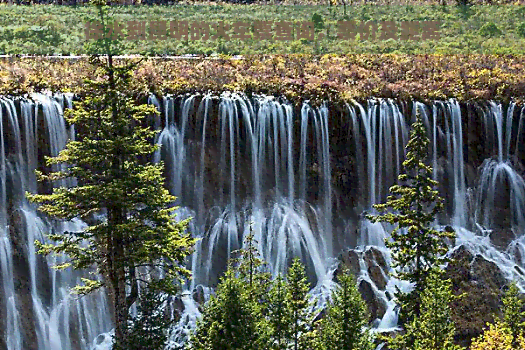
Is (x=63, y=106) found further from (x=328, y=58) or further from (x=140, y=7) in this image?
(x=140, y=7)

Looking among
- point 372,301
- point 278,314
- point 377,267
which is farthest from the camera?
point 377,267

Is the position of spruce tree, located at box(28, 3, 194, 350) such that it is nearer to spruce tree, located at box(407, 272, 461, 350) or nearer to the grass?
spruce tree, located at box(407, 272, 461, 350)

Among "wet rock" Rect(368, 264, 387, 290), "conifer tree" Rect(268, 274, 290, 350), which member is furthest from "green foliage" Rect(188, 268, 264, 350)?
"wet rock" Rect(368, 264, 387, 290)

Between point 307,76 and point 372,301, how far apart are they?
48.4ft

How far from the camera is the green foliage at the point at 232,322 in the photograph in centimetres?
2153

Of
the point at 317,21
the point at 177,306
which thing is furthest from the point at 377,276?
the point at 317,21

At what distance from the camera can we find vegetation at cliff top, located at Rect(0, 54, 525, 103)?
41000 millimetres

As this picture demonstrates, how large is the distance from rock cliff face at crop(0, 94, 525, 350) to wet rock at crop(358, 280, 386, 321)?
7 centimetres

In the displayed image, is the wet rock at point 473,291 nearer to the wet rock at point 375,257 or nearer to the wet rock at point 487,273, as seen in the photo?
the wet rock at point 487,273

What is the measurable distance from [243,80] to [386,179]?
9.74 m

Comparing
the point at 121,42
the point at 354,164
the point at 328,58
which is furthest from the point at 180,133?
the point at 121,42

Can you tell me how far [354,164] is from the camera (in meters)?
39.5

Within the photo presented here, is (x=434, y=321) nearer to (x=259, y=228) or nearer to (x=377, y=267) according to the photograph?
(x=377, y=267)

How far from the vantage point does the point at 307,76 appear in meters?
44.9
